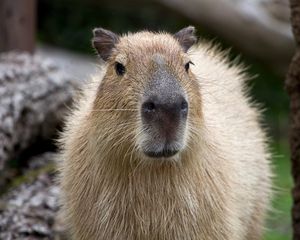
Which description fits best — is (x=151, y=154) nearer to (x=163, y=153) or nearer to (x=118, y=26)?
(x=163, y=153)

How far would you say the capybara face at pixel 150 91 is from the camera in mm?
3994

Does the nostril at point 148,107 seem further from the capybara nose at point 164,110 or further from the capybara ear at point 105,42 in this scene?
the capybara ear at point 105,42

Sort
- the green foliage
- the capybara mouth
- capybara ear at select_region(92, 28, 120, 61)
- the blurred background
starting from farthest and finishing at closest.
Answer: the green foliage, the blurred background, capybara ear at select_region(92, 28, 120, 61), the capybara mouth

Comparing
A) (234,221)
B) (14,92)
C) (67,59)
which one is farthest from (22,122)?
(67,59)

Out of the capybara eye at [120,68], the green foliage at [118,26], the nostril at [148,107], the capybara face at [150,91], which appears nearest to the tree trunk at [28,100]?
the capybara face at [150,91]

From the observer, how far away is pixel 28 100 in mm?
6398

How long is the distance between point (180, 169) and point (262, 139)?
1.59 m

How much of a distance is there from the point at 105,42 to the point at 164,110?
2.75 ft

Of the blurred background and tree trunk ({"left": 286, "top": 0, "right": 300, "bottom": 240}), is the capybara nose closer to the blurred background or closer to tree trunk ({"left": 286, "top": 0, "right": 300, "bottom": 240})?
tree trunk ({"left": 286, "top": 0, "right": 300, "bottom": 240})

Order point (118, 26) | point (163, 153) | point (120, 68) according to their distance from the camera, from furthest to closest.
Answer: point (118, 26) → point (120, 68) → point (163, 153)

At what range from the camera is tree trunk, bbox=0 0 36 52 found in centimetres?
775

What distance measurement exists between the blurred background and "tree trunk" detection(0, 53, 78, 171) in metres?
0.19

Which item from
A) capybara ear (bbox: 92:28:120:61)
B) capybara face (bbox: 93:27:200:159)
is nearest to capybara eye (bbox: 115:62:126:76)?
capybara face (bbox: 93:27:200:159)

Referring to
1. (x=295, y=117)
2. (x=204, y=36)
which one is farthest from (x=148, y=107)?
(x=204, y=36)
